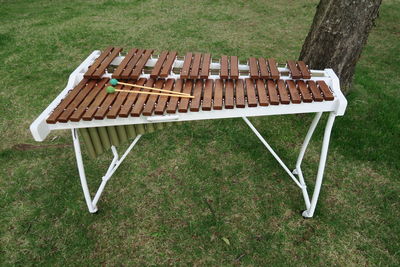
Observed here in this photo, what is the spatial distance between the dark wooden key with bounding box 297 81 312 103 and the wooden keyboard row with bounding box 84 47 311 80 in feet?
0.27

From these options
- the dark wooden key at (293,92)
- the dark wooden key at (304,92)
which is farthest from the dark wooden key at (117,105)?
the dark wooden key at (304,92)

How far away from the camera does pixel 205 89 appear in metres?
2.73

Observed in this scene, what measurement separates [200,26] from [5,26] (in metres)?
5.30

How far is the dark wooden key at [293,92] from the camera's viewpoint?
2607 mm

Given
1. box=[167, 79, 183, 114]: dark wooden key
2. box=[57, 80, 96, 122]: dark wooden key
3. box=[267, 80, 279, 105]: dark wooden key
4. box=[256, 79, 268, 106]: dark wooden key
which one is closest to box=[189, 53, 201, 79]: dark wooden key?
box=[167, 79, 183, 114]: dark wooden key

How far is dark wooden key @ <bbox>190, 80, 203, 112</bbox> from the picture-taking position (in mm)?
2508

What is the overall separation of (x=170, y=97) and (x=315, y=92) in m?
1.34

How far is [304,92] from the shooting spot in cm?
270

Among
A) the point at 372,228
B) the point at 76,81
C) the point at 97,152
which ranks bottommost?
the point at 372,228

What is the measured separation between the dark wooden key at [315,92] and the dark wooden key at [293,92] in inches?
5.7

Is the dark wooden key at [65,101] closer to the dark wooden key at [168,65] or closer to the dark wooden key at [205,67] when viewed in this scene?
the dark wooden key at [168,65]

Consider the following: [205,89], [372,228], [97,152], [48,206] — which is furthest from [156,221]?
[372,228]

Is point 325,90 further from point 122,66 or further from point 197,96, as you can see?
point 122,66

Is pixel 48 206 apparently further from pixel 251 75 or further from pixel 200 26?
pixel 200 26
